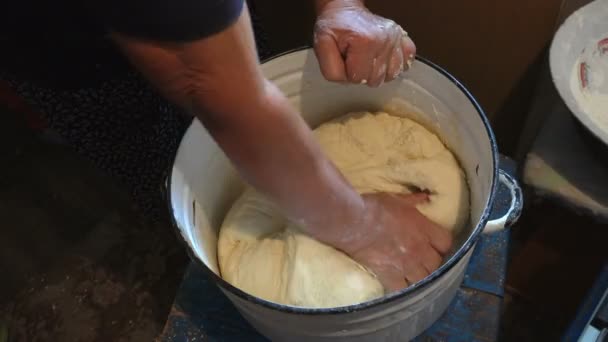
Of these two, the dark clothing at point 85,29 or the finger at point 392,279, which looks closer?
the dark clothing at point 85,29

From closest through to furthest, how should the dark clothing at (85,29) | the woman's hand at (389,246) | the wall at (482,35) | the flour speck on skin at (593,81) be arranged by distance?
1. the dark clothing at (85,29)
2. the woman's hand at (389,246)
3. the flour speck on skin at (593,81)
4. the wall at (482,35)

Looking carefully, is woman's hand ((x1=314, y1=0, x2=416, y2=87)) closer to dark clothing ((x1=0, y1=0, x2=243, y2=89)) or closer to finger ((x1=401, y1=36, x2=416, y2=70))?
finger ((x1=401, y1=36, x2=416, y2=70))

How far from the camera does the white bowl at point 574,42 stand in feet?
2.29

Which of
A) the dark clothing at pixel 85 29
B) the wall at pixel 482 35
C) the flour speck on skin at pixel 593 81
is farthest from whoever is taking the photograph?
the wall at pixel 482 35

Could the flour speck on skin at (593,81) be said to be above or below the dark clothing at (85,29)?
below

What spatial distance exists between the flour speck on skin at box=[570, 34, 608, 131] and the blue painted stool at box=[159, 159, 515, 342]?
0.63 feet

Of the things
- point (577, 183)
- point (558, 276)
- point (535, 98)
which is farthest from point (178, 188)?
point (558, 276)

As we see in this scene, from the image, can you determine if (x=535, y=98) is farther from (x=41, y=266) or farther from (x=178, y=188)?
(x=41, y=266)

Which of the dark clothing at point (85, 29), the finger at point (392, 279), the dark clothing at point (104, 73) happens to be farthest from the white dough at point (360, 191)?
the dark clothing at point (85, 29)

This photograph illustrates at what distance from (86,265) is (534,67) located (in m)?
1.09

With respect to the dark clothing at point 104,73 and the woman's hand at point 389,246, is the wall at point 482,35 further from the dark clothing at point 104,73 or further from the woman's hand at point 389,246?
the woman's hand at point 389,246

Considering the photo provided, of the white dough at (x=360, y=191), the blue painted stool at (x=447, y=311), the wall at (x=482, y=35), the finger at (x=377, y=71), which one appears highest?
the finger at (x=377, y=71)

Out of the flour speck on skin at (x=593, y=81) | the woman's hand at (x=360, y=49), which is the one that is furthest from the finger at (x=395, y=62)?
the flour speck on skin at (x=593, y=81)

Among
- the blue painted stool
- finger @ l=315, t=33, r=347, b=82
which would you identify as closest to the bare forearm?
finger @ l=315, t=33, r=347, b=82
